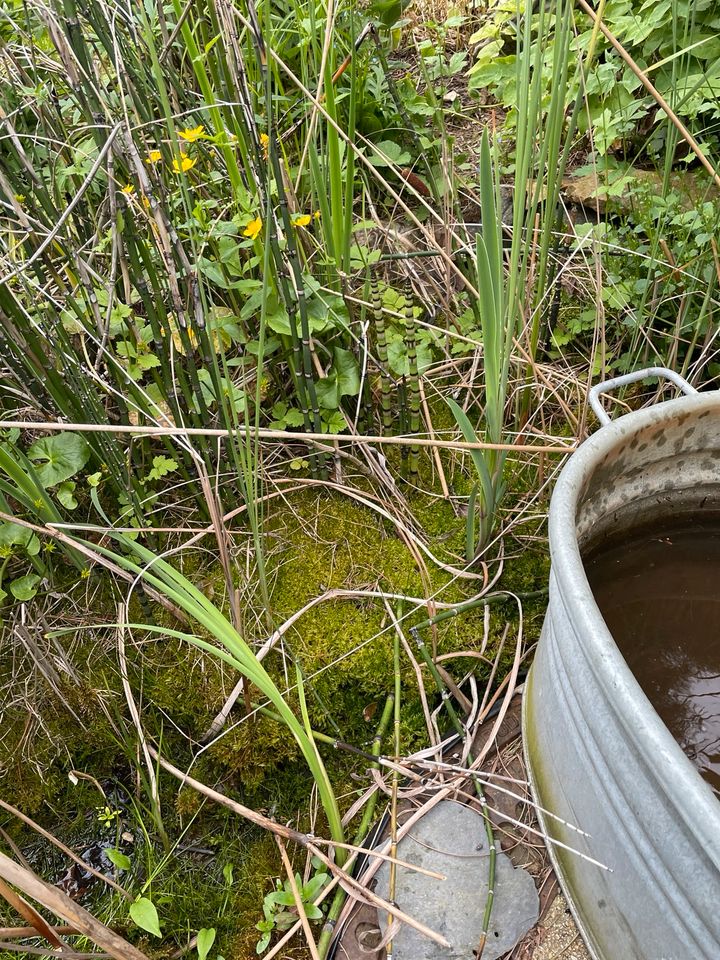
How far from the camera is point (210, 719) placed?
1275mm

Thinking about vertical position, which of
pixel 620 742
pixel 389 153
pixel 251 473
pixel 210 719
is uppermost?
pixel 389 153

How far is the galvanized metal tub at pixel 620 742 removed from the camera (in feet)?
2.23

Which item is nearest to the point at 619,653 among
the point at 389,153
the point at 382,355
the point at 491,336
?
the point at 491,336

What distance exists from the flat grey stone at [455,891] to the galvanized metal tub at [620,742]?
0.33 feet

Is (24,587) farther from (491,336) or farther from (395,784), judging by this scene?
(491,336)

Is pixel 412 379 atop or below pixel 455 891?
atop

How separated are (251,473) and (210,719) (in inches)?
19.8

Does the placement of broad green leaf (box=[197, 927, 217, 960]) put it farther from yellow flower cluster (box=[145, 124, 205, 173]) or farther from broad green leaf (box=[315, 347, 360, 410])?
yellow flower cluster (box=[145, 124, 205, 173])

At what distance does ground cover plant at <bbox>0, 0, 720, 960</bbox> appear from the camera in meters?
1.15

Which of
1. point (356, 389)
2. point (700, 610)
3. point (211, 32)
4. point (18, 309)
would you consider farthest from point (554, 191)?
point (211, 32)

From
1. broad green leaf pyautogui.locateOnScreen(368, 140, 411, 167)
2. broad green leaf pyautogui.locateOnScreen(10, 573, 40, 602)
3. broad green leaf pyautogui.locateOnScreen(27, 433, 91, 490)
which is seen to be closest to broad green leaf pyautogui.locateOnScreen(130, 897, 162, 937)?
broad green leaf pyautogui.locateOnScreen(10, 573, 40, 602)

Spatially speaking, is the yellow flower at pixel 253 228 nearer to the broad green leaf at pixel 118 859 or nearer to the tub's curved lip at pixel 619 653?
the tub's curved lip at pixel 619 653

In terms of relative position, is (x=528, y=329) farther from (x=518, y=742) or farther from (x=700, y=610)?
(x=518, y=742)

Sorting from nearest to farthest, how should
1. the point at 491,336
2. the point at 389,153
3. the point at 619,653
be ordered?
the point at 619,653, the point at 491,336, the point at 389,153
